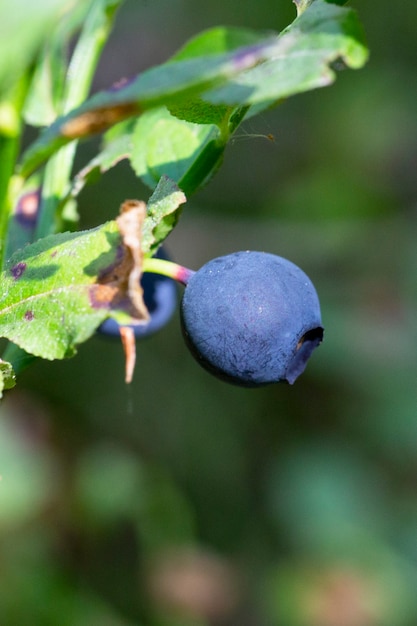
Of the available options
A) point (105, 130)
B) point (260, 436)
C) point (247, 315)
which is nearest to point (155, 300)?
point (247, 315)

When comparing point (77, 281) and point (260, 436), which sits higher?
point (77, 281)

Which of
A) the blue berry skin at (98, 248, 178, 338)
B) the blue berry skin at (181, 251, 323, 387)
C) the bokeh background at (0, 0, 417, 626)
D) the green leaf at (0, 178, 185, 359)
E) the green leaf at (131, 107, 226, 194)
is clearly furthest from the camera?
the bokeh background at (0, 0, 417, 626)

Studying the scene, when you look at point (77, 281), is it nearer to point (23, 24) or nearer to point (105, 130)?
point (105, 130)

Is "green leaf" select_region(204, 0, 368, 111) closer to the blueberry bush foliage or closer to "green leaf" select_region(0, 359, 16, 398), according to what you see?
the blueberry bush foliage

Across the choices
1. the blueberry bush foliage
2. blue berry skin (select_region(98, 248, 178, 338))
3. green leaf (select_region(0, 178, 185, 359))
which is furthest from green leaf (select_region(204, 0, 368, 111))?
blue berry skin (select_region(98, 248, 178, 338))

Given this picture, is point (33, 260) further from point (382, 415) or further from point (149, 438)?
point (382, 415)

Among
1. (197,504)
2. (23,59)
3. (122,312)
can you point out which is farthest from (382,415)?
(23,59)
